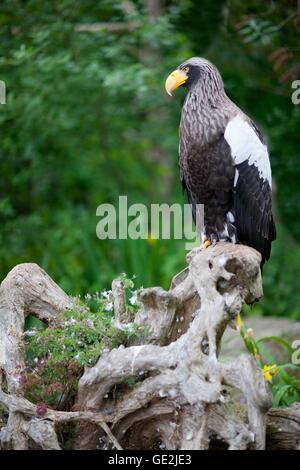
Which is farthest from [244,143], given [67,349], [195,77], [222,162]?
[67,349]

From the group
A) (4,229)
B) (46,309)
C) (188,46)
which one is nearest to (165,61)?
(188,46)

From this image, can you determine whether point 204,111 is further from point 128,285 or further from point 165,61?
point 165,61

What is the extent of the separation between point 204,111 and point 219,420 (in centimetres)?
165

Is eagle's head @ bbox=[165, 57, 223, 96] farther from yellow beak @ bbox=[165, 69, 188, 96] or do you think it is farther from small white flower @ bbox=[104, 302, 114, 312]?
small white flower @ bbox=[104, 302, 114, 312]

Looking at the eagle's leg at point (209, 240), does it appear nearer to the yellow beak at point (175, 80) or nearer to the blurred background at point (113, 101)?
the yellow beak at point (175, 80)

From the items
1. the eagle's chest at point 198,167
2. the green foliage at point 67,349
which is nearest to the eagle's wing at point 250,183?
the eagle's chest at point 198,167

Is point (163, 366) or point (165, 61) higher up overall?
point (165, 61)

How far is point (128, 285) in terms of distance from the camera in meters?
3.20

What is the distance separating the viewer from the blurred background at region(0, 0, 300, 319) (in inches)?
223

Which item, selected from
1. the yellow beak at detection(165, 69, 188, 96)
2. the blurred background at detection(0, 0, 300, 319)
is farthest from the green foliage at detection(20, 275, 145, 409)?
the blurred background at detection(0, 0, 300, 319)

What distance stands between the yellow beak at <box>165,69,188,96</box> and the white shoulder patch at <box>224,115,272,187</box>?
16.3 inches

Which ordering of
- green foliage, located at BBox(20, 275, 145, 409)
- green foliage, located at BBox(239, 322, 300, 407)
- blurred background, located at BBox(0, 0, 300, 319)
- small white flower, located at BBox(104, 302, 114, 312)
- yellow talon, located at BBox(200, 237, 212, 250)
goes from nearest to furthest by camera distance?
green foliage, located at BBox(20, 275, 145, 409) < small white flower, located at BBox(104, 302, 114, 312) < green foliage, located at BBox(239, 322, 300, 407) < yellow talon, located at BBox(200, 237, 212, 250) < blurred background, located at BBox(0, 0, 300, 319)

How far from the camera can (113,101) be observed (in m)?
7.07

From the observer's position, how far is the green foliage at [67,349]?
3.01m
